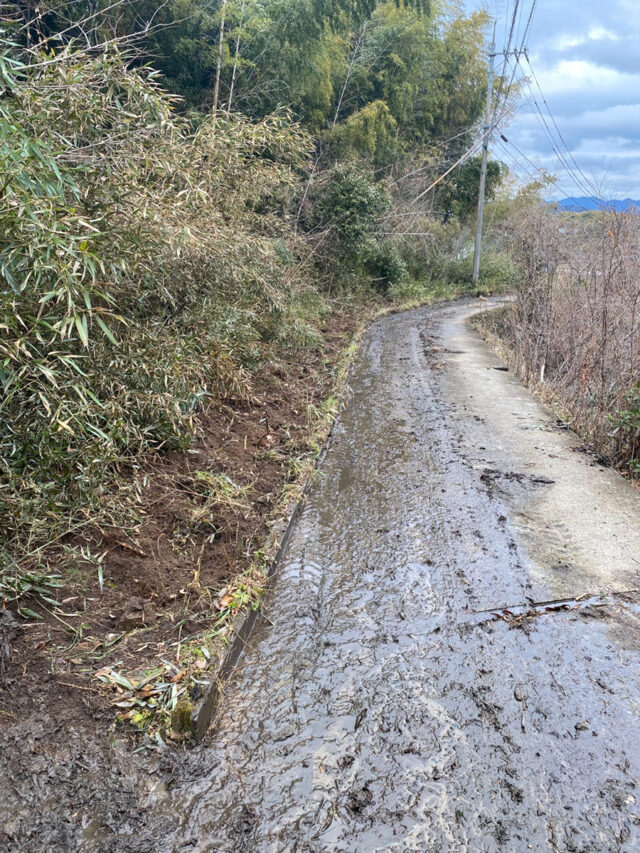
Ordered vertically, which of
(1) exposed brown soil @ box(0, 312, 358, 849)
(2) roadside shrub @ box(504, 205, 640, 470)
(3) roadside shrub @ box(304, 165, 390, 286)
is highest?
(3) roadside shrub @ box(304, 165, 390, 286)

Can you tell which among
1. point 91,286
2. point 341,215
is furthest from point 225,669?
point 341,215

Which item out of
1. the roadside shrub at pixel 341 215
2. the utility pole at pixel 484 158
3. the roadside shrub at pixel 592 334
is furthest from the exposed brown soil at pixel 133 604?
the utility pole at pixel 484 158

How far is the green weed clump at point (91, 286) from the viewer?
241cm

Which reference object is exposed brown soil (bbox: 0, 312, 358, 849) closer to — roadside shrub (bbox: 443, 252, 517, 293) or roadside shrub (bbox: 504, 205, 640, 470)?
roadside shrub (bbox: 504, 205, 640, 470)

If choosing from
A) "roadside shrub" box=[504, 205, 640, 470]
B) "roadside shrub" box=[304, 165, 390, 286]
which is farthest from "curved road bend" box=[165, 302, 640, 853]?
"roadside shrub" box=[304, 165, 390, 286]

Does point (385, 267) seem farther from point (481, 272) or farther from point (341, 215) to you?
point (481, 272)

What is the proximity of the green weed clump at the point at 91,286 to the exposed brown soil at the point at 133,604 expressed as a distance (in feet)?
0.88

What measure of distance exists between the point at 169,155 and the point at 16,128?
164 cm

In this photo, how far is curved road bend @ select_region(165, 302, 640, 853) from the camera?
6.16ft

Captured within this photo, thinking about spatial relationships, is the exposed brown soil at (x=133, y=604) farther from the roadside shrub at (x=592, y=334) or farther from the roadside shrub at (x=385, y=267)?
the roadside shrub at (x=385, y=267)

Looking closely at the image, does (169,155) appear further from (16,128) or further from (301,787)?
(301,787)

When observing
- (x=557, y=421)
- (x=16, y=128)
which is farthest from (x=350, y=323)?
(x=16, y=128)

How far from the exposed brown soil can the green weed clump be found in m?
0.27

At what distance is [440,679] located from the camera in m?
2.48
